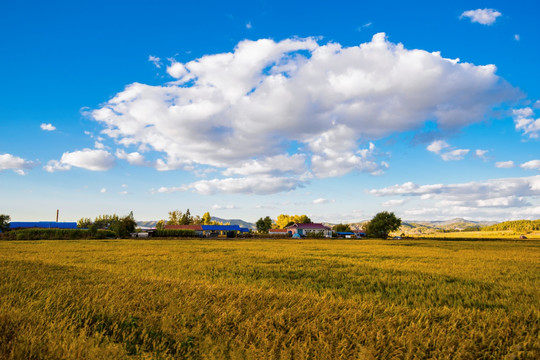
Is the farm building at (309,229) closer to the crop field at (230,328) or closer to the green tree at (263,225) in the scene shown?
the green tree at (263,225)

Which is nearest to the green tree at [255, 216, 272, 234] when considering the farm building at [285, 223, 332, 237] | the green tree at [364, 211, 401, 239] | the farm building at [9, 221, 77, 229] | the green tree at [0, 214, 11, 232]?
the farm building at [285, 223, 332, 237]

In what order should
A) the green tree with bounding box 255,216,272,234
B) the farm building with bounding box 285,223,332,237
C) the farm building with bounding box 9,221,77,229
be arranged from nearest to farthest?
the farm building with bounding box 9,221,77,229, the farm building with bounding box 285,223,332,237, the green tree with bounding box 255,216,272,234

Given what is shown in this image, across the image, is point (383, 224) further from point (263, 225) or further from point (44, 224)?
point (44, 224)

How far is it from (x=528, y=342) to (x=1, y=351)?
650cm

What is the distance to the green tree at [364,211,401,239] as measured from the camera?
109750 mm

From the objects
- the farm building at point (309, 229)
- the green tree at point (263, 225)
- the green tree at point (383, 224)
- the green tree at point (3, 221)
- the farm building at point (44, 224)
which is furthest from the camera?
the green tree at point (263, 225)

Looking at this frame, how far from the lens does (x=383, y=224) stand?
359 ft

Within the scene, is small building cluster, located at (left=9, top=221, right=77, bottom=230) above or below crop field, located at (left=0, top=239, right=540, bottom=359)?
below

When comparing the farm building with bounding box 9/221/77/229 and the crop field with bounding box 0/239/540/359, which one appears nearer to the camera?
the crop field with bounding box 0/239/540/359

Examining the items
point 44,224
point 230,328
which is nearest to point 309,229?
point 44,224

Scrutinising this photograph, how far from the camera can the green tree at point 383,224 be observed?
109750 millimetres

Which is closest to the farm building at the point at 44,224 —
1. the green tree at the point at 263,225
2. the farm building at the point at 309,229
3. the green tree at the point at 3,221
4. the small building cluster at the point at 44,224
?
the small building cluster at the point at 44,224

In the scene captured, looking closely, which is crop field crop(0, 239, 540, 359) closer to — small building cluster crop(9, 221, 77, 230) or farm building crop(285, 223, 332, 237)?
farm building crop(285, 223, 332, 237)

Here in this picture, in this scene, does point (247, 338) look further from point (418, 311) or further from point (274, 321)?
point (418, 311)
